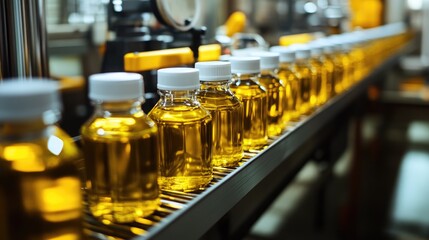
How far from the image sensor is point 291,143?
921 millimetres

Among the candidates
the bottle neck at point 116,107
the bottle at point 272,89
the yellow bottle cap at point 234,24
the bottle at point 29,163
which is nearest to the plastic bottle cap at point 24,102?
the bottle at point 29,163

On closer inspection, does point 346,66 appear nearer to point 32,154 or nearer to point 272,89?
point 272,89

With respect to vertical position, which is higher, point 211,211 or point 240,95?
point 240,95

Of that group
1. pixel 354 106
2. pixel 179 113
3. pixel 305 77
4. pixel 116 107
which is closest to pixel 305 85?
pixel 305 77

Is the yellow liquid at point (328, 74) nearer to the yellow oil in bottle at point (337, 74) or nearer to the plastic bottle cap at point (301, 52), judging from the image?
the yellow oil in bottle at point (337, 74)

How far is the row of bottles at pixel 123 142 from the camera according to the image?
415mm

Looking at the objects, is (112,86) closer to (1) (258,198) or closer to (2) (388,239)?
(1) (258,198)

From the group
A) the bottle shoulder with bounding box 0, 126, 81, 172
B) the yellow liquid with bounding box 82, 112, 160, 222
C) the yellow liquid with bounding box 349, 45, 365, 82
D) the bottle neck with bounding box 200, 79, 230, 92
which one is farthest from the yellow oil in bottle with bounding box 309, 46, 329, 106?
the bottle shoulder with bounding box 0, 126, 81, 172

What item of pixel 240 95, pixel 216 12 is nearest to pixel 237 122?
pixel 240 95

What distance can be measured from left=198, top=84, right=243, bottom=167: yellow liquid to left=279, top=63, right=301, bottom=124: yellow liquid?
0.95 feet

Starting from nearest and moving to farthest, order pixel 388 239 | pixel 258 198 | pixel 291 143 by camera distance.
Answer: pixel 291 143, pixel 258 198, pixel 388 239

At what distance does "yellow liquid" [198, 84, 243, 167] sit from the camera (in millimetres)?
704

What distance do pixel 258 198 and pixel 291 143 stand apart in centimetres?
21

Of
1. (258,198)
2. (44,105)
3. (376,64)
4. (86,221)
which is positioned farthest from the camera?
(376,64)
